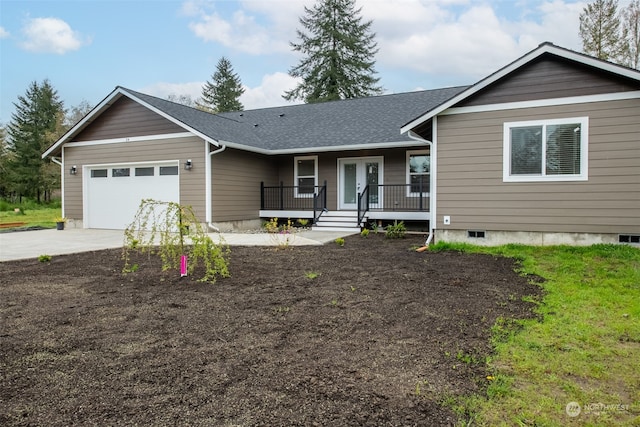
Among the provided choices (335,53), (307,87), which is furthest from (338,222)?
(335,53)

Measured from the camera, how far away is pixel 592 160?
730 cm

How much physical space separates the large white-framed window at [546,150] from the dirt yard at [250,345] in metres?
2.86

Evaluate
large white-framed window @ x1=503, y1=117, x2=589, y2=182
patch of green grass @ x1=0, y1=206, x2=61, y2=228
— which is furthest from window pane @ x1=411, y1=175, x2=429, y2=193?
patch of green grass @ x1=0, y1=206, x2=61, y2=228

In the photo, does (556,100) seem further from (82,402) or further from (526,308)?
(82,402)

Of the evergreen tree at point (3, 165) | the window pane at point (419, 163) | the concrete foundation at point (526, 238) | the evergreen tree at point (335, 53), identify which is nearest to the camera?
the concrete foundation at point (526, 238)

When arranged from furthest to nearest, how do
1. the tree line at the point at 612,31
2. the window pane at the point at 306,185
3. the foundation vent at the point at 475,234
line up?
the tree line at the point at 612,31 → the window pane at the point at 306,185 → the foundation vent at the point at 475,234

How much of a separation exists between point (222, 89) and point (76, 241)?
103ft

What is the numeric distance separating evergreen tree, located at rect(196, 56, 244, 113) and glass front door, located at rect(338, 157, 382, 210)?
27.6 m

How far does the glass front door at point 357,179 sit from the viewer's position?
506 inches

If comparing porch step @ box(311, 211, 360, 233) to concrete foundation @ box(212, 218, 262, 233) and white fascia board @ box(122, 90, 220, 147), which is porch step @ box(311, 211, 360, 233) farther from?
white fascia board @ box(122, 90, 220, 147)

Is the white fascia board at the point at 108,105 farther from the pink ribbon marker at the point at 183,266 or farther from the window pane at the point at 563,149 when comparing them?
the window pane at the point at 563,149

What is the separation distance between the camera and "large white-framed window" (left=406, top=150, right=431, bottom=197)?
1201 centimetres

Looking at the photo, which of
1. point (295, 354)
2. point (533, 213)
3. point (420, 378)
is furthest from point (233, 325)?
point (533, 213)

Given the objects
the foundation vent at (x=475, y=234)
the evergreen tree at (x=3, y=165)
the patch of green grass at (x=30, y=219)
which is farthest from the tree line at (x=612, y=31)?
the evergreen tree at (x=3, y=165)
